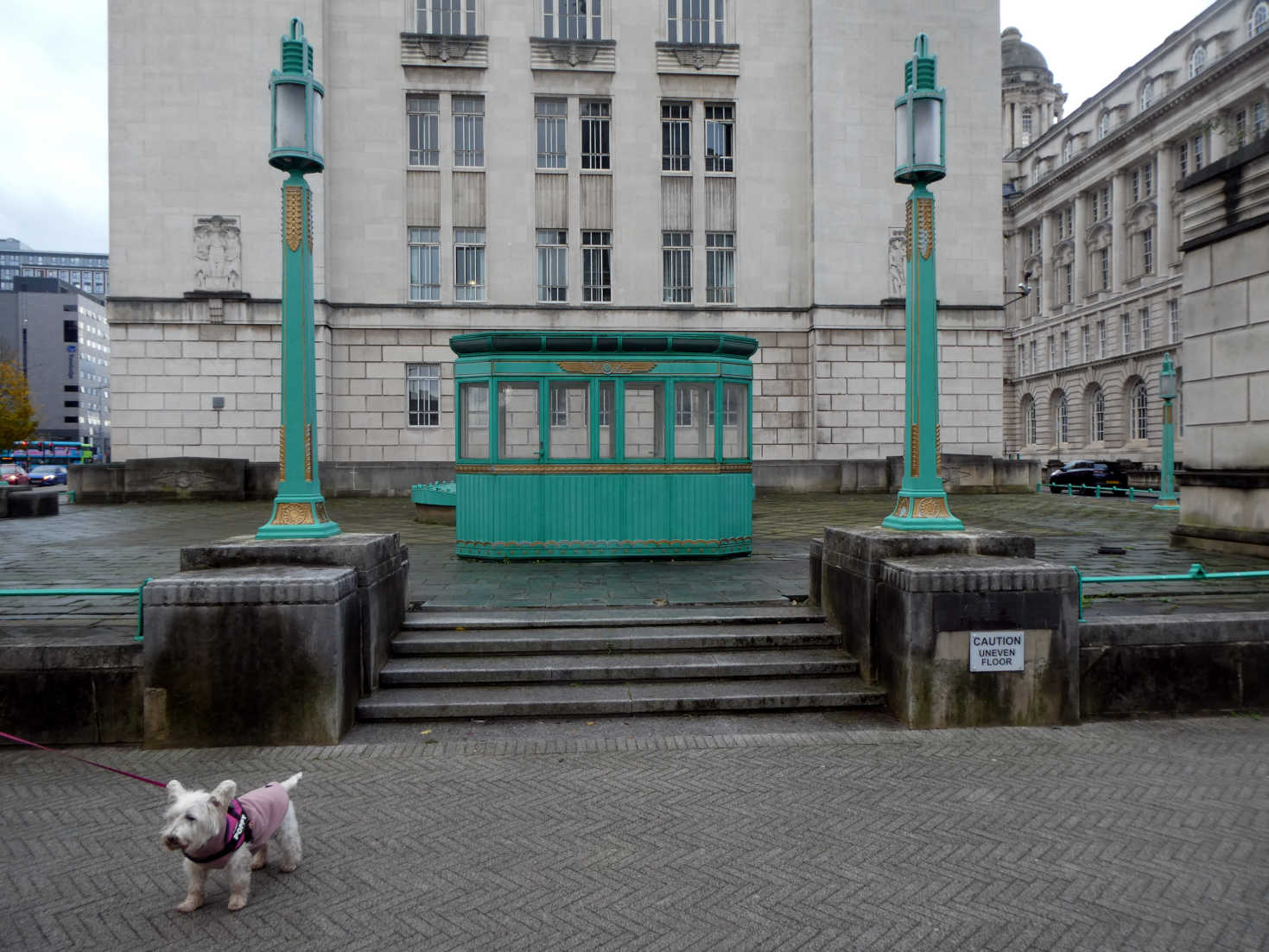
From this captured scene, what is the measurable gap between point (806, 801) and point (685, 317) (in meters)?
23.6

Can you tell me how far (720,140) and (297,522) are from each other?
2442 cm

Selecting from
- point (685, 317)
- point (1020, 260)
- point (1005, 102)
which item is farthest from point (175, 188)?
point (1005, 102)

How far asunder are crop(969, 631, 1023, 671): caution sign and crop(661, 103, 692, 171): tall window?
79.3 ft

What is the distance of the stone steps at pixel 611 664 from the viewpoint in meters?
6.51

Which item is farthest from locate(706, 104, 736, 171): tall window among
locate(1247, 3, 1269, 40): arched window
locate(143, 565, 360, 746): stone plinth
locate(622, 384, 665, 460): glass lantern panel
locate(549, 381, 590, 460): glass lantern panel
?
locate(1247, 3, 1269, 40): arched window

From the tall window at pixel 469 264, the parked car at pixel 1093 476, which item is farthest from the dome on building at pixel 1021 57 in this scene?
the tall window at pixel 469 264

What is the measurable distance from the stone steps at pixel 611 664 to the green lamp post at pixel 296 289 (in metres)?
1.39

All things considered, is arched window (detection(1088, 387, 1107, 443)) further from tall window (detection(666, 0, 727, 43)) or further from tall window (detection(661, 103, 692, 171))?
tall window (detection(661, 103, 692, 171))

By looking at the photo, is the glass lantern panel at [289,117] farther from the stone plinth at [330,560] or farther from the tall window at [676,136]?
the tall window at [676,136]

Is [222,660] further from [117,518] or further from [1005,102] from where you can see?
[1005,102]

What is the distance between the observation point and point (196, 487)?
24484 mm

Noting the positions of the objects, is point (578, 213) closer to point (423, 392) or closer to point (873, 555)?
point (423, 392)

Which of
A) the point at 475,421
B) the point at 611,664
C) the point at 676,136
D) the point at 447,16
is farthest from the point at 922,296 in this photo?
the point at 447,16

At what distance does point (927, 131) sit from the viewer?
24.0 feet
